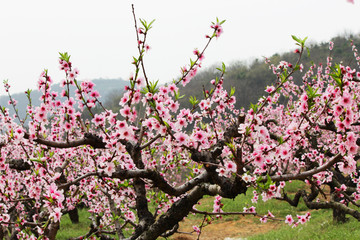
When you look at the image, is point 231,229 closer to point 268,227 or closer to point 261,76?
point 268,227

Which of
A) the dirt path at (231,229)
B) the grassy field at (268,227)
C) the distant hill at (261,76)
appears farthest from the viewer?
the distant hill at (261,76)

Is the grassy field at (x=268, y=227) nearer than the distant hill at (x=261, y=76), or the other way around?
the grassy field at (x=268, y=227)

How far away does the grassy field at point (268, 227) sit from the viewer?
7680 mm

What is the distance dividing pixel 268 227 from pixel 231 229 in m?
1.44

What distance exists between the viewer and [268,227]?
10.5 meters

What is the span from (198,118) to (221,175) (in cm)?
87

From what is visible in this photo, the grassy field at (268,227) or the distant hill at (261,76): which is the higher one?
the distant hill at (261,76)

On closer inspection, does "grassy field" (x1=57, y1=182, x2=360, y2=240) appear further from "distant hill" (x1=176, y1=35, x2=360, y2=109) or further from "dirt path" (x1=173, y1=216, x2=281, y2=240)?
"distant hill" (x1=176, y1=35, x2=360, y2=109)

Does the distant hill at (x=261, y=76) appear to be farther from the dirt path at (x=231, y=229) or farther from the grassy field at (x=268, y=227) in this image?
the dirt path at (x=231, y=229)

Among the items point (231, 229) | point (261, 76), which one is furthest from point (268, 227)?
point (261, 76)

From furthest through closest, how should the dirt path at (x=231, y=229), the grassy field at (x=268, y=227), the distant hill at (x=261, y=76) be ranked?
the distant hill at (x=261, y=76) < the dirt path at (x=231, y=229) < the grassy field at (x=268, y=227)

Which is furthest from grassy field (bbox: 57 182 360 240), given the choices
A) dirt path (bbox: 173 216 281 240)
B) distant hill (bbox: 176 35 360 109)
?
distant hill (bbox: 176 35 360 109)

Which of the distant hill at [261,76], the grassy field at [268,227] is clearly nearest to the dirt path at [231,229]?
the grassy field at [268,227]

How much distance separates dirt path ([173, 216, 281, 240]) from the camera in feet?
32.6
